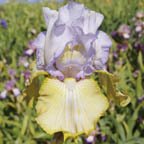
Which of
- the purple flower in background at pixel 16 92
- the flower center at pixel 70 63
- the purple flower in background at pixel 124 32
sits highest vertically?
the flower center at pixel 70 63

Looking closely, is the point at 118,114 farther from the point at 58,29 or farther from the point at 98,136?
the point at 58,29

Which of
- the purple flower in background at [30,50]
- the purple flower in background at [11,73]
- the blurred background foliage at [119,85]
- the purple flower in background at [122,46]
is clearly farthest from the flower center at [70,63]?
the purple flower in background at [30,50]

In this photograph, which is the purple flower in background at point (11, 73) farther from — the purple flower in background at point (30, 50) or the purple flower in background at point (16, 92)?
the purple flower in background at point (30, 50)

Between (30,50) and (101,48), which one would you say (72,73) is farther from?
(30,50)

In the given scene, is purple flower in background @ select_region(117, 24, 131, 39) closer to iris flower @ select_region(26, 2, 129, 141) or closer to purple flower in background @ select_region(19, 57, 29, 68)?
purple flower in background @ select_region(19, 57, 29, 68)

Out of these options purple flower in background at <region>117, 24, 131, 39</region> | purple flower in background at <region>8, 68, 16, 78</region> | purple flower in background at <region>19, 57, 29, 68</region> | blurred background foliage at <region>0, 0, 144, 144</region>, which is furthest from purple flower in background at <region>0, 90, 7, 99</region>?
purple flower in background at <region>117, 24, 131, 39</region>

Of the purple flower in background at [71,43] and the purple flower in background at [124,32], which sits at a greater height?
the purple flower in background at [71,43]

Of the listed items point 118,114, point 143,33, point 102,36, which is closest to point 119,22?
point 143,33
